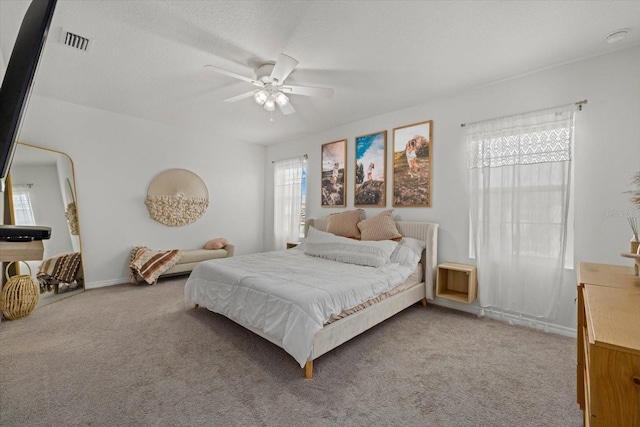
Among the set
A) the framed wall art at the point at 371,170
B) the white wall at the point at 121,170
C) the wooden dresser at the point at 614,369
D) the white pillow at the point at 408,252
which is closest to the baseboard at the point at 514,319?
the white pillow at the point at 408,252

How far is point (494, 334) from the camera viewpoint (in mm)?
2598

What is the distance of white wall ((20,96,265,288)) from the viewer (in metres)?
3.69

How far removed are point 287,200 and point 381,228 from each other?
2421 millimetres

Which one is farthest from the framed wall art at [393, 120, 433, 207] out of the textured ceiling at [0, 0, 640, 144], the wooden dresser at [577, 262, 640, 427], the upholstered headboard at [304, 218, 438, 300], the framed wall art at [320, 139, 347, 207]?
the wooden dresser at [577, 262, 640, 427]

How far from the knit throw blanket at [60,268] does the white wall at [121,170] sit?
213 mm

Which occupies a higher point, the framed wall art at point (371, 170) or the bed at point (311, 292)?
the framed wall art at point (371, 170)

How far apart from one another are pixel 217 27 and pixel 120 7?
0.66 meters

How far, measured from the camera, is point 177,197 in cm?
467

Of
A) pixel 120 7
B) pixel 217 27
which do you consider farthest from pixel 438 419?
pixel 120 7

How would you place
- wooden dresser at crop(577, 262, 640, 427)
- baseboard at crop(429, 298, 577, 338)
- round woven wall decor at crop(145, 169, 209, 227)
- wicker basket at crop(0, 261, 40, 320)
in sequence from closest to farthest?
Answer: 1. wooden dresser at crop(577, 262, 640, 427)
2. baseboard at crop(429, 298, 577, 338)
3. wicker basket at crop(0, 261, 40, 320)
4. round woven wall decor at crop(145, 169, 209, 227)

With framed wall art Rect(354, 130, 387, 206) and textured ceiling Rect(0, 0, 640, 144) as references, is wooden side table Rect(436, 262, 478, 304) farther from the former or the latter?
textured ceiling Rect(0, 0, 640, 144)

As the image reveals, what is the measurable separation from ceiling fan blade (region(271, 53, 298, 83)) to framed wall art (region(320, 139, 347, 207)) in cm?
208

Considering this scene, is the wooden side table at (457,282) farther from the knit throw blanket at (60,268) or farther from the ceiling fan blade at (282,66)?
the knit throw blanket at (60,268)

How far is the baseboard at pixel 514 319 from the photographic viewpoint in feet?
8.46
